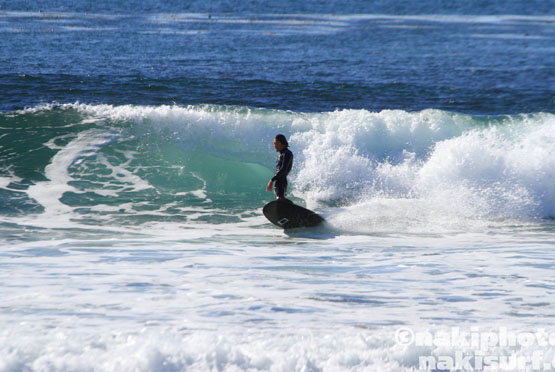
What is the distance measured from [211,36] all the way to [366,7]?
3000cm

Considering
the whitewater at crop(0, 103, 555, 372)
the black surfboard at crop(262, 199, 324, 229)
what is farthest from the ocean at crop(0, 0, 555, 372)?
the black surfboard at crop(262, 199, 324, 229)

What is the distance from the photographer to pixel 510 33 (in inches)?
1722

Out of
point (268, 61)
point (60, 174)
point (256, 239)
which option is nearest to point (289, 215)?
point (256, 239)

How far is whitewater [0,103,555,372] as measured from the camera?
490cm

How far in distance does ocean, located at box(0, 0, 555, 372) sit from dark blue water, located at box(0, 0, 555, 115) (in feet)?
0.68

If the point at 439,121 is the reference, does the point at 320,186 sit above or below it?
below

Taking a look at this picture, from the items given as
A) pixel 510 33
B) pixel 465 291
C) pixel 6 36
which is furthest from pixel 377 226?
pixel 510 33

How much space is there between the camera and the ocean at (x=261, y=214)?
494 cm

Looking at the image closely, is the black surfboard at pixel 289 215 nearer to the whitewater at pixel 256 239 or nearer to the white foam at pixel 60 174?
the whitewater at pixel 256 239

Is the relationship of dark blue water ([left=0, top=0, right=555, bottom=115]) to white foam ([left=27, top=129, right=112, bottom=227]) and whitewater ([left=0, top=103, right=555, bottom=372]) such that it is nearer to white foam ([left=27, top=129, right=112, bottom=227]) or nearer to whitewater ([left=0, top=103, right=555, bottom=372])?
white foam ([left=27, top=129, right=112, bottom=227])

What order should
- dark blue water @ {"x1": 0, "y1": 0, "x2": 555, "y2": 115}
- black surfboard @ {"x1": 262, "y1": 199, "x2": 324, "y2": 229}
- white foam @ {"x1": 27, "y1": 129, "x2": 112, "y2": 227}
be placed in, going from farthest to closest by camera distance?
dark blue water @ {"x1": 0, "y1": 0, "x2": 555, "y2": 115} < white foam @ {"x1": 27, "y1": 129, "x2": 112, "y2": 227} < black surfboard @ {"x1": 262, "y1": 199, "x2": 324, "y2": 229}

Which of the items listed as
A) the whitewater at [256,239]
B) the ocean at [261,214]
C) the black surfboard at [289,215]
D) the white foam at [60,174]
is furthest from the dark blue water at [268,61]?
Answer: the black surfboard at [289,215]

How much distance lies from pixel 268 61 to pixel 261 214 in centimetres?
1757

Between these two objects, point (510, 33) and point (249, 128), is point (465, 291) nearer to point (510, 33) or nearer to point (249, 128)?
point (249, 128)
